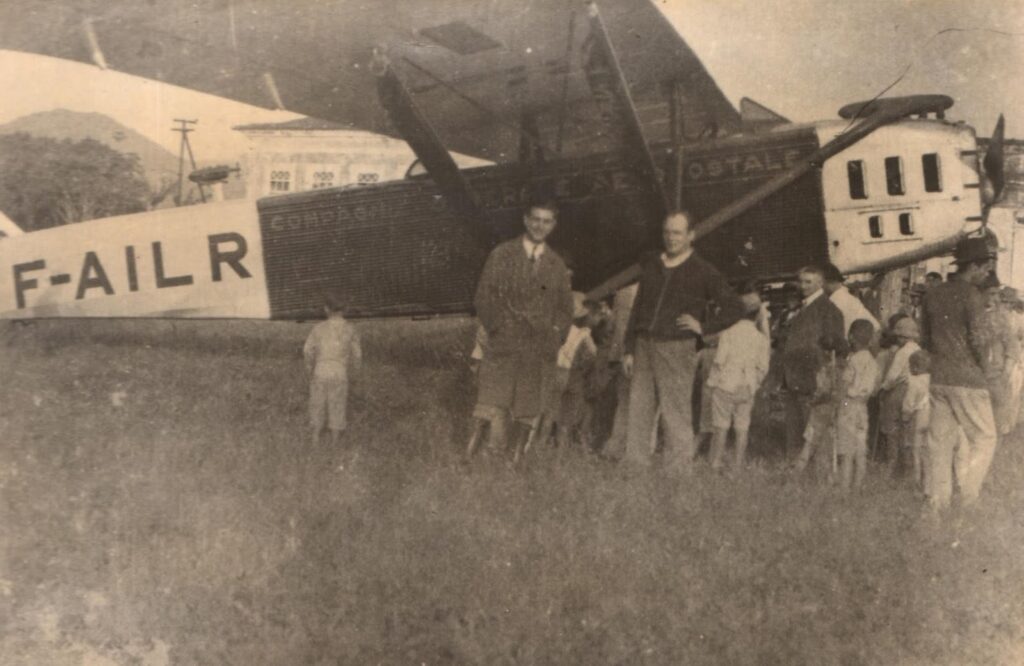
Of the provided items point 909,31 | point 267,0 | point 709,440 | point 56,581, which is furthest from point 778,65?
point 56,581

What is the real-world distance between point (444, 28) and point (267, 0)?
80cm

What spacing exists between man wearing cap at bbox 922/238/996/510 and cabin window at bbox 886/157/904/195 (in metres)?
0.64

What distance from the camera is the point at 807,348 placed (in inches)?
143

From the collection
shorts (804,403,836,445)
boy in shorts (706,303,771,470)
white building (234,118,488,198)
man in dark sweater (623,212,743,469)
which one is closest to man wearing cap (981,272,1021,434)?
shorts (804,403,836,445)

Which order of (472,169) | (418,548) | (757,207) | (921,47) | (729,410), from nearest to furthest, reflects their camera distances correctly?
(418,548), (921,47), (729,410), (757,207), (472,169)

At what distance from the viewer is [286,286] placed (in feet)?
13.6

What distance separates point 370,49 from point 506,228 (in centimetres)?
107

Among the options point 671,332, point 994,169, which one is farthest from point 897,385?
point 994,169

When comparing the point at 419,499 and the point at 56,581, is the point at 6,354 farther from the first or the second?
the point at 419,499

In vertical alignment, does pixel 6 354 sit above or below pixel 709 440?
above

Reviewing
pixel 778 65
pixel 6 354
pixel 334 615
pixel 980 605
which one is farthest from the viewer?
pixel 6 354

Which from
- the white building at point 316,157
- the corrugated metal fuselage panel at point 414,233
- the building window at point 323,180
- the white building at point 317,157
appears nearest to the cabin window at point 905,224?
the corrugated metal fuselage panel at point 414,233

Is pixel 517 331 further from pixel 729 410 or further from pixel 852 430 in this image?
pixel 852 430

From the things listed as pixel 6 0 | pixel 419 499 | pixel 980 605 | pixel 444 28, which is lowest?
pixel 980 605
